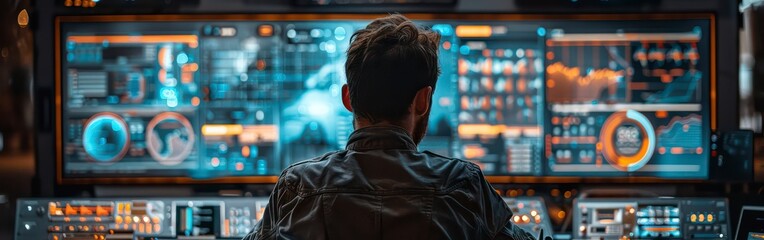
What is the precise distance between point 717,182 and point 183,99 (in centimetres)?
224

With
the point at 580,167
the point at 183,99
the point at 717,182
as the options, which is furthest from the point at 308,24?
the point at 717,182

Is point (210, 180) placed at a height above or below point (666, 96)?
below

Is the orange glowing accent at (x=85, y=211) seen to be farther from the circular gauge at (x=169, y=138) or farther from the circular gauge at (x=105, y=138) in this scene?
the circular gauge at (x=169, y=138)

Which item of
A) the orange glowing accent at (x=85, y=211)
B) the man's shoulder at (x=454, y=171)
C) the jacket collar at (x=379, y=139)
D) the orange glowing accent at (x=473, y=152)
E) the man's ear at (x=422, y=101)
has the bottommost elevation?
the orange glowing accent at (x=85, y=211)

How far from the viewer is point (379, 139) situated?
6.72 ft

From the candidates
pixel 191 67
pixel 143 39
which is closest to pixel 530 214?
pixel 191 67

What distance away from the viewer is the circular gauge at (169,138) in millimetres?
4137

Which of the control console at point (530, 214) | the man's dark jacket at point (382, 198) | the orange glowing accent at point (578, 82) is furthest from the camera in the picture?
the orange glowing accent at point (578, 82)

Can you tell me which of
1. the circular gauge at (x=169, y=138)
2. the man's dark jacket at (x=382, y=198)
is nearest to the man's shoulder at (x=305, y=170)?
the man's dark jacket at (x=382, y=198)

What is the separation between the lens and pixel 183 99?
163 inches

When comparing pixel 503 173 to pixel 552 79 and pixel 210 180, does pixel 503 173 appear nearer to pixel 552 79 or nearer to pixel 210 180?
pixel 552 79

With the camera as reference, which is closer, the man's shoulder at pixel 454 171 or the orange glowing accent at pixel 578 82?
the man's shoulder at pixel 454 171

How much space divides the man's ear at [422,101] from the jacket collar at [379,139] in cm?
6

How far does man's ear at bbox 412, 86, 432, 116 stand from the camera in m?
2.06
